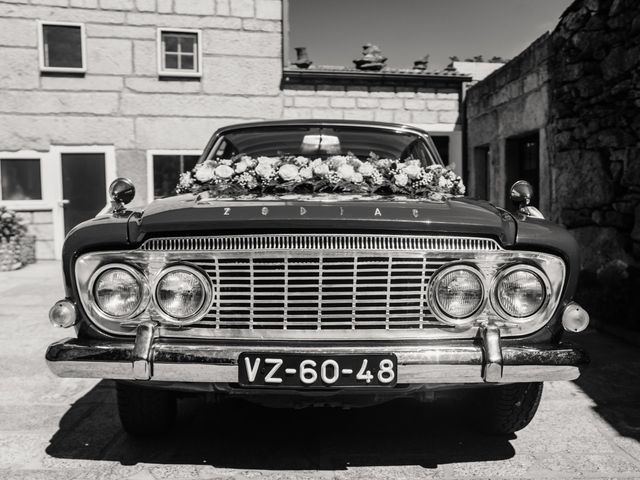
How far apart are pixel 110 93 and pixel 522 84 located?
6.76m

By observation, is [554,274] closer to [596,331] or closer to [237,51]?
[596,331]

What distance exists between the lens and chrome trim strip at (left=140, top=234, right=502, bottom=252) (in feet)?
7.43

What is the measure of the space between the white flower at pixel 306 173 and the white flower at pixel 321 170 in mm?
24

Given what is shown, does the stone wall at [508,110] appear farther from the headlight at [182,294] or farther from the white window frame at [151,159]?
the headlight at [182,294]

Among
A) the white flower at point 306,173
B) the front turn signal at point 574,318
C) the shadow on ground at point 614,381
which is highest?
the white flower at point 306,173

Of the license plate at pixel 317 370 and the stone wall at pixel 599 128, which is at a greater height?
the stone wall at pixel 599 128

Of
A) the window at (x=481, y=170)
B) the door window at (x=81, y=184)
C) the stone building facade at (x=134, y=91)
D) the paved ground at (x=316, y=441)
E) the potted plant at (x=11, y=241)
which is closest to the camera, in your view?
the paved ground at (x=316, y=441)

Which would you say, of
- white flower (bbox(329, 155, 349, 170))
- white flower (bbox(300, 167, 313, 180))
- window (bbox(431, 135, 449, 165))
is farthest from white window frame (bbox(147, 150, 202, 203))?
white flower (bbox(300, 167, 313, 180))

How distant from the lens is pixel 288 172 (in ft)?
9.92

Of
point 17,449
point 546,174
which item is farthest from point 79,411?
point 546,174

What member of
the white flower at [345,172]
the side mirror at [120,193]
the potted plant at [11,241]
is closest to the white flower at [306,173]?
the white flower at [345,172]

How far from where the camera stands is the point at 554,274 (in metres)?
2.36

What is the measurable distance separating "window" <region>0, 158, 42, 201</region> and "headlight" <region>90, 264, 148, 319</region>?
931 centimetres

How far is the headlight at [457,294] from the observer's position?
7.54 ft
